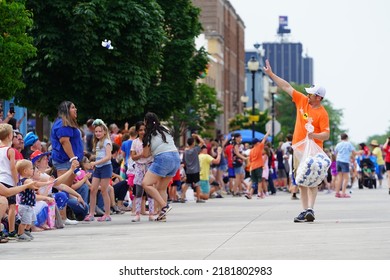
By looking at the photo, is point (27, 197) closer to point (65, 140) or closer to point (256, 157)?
point (65, 140)

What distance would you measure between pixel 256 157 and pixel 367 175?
15.0m

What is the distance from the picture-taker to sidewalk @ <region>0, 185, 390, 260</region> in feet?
43.0

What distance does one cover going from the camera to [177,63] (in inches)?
2242

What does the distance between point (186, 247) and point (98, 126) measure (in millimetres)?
8082

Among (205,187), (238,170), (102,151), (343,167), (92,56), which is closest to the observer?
(102,151)

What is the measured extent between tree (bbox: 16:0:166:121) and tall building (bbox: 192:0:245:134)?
60.3 meters

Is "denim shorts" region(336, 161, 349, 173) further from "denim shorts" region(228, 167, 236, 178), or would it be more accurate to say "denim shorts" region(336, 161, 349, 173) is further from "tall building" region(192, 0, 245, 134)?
"tall building" region(192, 0, 245, 134)

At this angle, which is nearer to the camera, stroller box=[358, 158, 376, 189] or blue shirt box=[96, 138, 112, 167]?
blue shirt box=[96, 138, 112, 167]

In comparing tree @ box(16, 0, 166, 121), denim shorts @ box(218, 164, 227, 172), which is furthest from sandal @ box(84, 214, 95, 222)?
denim shorts @ box(218, 164, 227, 172)

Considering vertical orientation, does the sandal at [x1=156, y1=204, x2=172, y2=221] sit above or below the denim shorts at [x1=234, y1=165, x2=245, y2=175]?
below

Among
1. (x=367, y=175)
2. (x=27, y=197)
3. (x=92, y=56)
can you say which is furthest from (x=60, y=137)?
(x=367, y=175)

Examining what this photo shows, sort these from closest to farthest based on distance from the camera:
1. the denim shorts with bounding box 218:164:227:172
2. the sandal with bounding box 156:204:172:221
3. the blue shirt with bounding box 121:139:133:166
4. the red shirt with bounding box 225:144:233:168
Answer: the sandal with bounding box 156:204:172:221 → the blue shirt with bounding box 121:139:133:166 → the denim shorts with bounding box 218:164:227:172 → the red shirt with bounding box 225:144:233:168

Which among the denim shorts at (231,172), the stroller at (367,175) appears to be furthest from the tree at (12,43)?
the stroller at (367,175)
